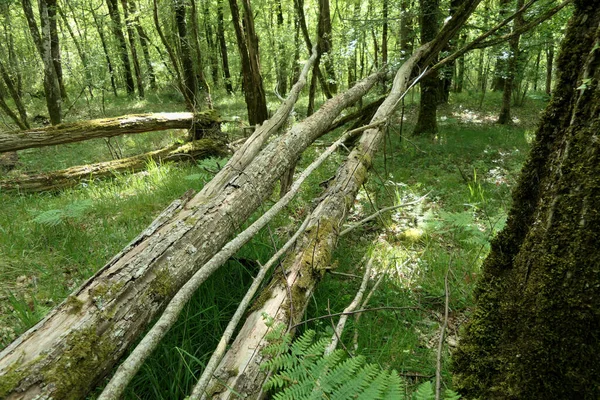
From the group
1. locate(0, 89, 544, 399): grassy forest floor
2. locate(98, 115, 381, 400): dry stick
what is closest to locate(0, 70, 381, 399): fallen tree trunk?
locate(0, 89, 544, 399): grassy forest floor

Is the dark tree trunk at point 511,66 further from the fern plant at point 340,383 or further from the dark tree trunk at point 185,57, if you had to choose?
the dark tree trunk at point 185,57

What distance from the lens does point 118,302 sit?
2133 mm

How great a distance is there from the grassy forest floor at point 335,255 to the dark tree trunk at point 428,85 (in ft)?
3.44

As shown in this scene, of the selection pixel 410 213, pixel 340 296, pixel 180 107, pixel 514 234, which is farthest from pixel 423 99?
pixel 180 107

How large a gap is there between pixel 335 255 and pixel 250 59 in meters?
5.31

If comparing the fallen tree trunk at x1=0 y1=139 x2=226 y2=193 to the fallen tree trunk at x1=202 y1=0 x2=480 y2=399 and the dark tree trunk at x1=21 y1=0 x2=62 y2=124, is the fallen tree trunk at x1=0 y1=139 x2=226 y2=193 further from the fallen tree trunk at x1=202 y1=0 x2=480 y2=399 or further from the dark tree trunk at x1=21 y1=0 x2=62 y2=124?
the fallen tree trunk at x1=202 y1=0 x2=480 y2=399

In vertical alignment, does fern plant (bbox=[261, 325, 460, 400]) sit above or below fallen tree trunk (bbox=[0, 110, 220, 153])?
below

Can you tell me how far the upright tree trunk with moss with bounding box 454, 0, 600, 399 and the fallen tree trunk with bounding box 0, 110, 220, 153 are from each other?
6.87 m

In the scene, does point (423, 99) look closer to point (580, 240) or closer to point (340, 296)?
point (340, 296)

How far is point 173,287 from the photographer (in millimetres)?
2420

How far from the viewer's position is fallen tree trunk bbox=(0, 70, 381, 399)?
69.6 inches

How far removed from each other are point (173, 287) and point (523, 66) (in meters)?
10.9

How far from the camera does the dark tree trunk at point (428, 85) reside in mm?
7836

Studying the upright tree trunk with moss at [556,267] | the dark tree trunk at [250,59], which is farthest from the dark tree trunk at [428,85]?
the upright tree trunk with moss at [556,267]
